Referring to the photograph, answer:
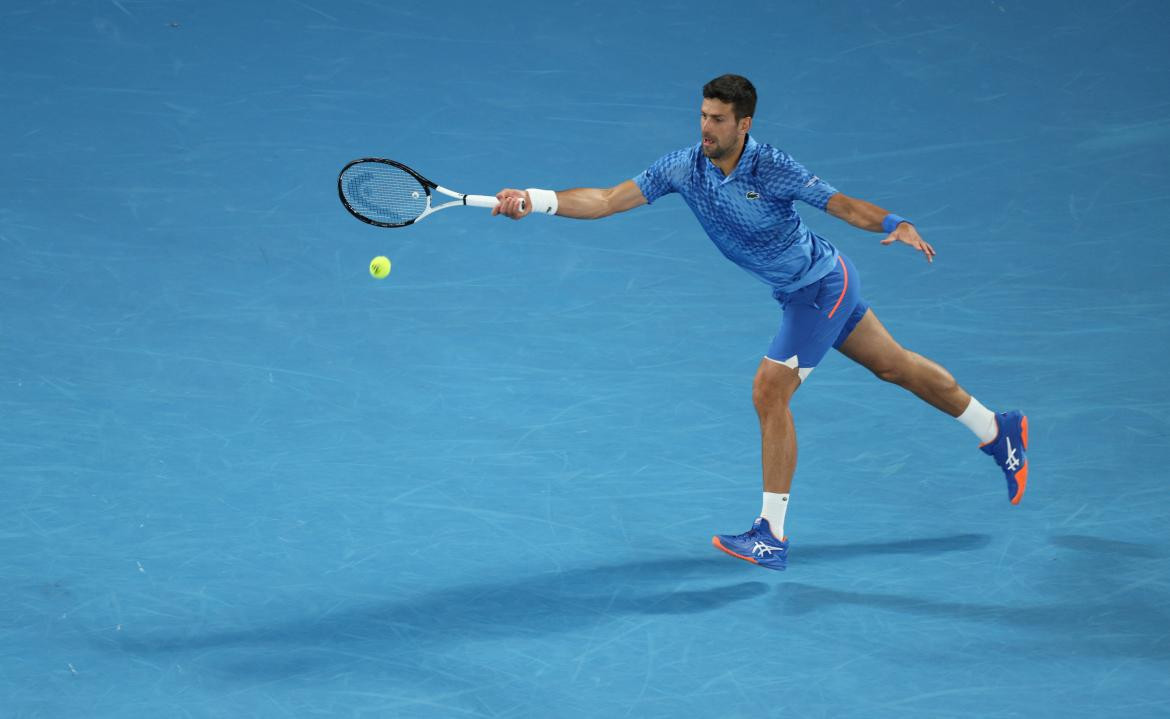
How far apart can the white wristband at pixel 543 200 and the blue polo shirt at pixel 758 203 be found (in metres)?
0.36

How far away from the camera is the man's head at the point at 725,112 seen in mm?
5684

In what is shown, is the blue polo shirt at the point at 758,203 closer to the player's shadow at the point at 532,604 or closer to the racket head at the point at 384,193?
the racket head at the point at 384,193

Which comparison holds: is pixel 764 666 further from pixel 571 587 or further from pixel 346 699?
pixel 346 699

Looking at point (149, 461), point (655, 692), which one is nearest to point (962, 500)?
point (655, 692)

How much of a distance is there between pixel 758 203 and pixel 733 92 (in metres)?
0.45

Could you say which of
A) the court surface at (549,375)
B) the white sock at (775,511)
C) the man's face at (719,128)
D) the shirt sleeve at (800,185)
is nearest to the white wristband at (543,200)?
the man's face at (719,128)

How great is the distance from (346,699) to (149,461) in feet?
6.68

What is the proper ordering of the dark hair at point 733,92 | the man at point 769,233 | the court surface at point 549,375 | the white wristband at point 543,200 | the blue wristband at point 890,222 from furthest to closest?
the white wristband at point 543,200 < the man at point 769,233 < the dark hair at point 733,92 < the blue wristband at point 890,222 < the court surface at point 549,375

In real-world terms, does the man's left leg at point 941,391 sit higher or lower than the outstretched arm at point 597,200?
lower

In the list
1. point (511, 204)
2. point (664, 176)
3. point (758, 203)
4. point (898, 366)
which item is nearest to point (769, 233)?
point (758, 203)

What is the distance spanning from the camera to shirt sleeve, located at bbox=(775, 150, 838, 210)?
5.79 m

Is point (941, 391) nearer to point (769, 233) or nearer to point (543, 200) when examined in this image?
point (769, 233)

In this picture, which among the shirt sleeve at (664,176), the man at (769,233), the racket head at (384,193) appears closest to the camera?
the man at (769,233)

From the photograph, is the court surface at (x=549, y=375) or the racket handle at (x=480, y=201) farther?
the racket handle at (x=480, y=201)
